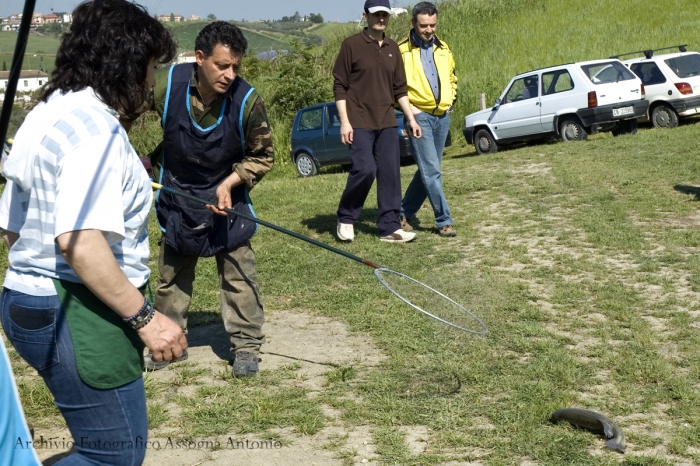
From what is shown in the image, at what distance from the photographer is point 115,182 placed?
2.54 meters

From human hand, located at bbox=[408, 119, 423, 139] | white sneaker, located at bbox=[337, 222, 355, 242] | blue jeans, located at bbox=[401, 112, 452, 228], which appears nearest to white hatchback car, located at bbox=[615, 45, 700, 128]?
blue jeans, located at bbox=[401, 112, 452, 228]

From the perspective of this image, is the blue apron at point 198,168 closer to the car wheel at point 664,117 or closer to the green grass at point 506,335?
the green grass at point 506,335

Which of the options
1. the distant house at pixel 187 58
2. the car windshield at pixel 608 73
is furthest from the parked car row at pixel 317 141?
the distant house at pixel 187 58

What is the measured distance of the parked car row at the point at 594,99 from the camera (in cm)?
1809

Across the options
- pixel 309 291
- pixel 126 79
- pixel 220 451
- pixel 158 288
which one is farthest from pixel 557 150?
pixel 126 79

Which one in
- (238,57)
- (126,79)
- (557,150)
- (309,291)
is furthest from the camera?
(557,150)

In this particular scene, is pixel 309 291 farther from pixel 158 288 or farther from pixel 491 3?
pixel 491 3

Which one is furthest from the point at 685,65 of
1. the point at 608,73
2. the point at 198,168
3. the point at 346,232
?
the point at 198,168

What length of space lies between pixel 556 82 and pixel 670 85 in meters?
2.46

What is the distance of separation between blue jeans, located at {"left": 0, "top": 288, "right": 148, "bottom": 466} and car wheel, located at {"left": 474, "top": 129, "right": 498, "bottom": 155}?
18.2 m

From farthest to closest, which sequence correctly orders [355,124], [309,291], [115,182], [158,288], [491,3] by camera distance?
[491,3] → [355,124] → [309,291] → [158,288] → [115,182]

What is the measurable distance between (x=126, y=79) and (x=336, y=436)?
7.14 feet

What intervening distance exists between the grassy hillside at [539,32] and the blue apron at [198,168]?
21964 millimetres

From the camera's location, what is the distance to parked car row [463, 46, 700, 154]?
18.1 m
